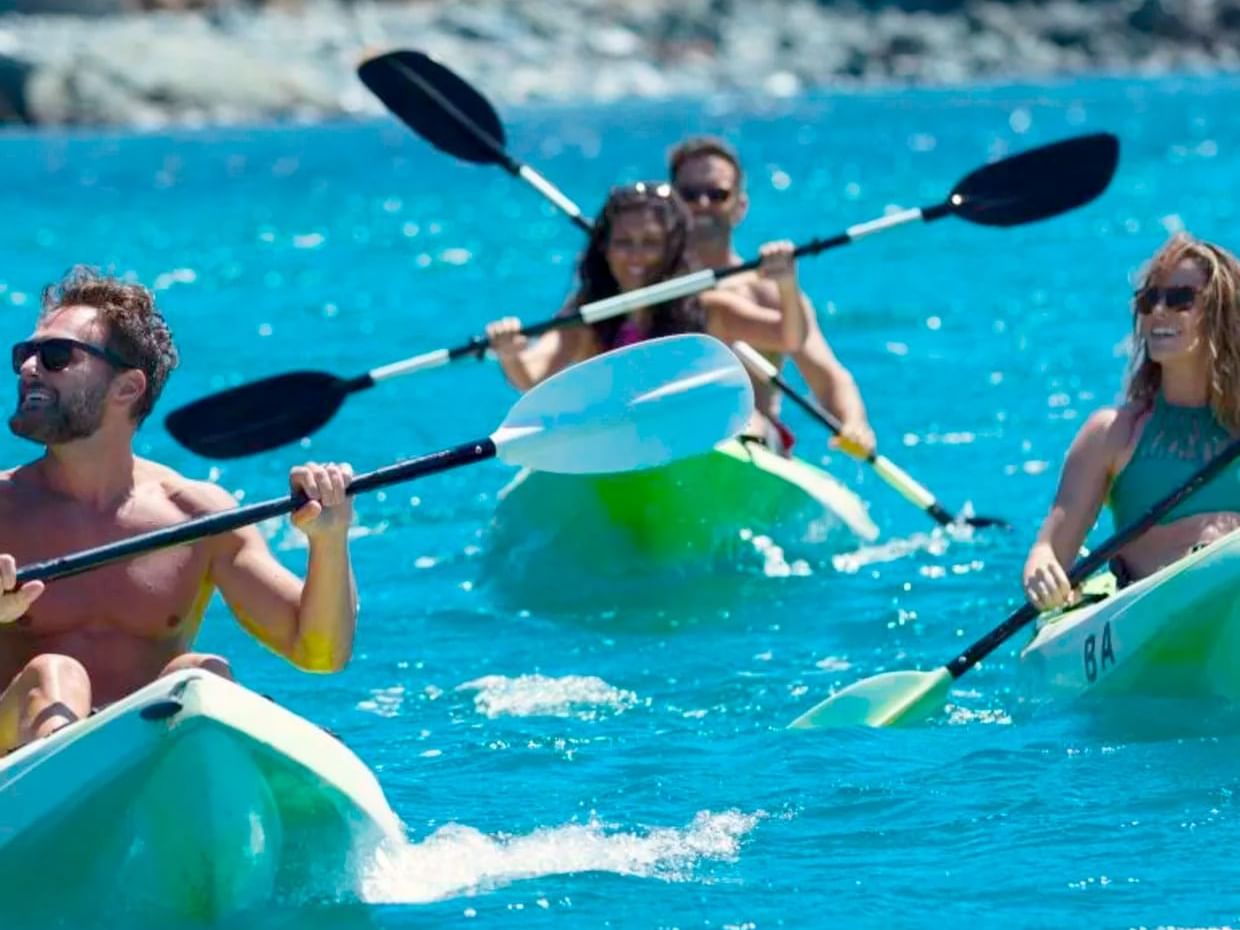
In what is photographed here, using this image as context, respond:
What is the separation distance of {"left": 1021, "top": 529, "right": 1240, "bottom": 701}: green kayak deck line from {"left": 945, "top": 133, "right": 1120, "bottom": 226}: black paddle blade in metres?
2.61

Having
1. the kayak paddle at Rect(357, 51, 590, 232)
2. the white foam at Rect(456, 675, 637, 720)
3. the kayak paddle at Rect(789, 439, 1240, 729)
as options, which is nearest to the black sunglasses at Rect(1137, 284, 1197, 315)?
the kayak paddle at Rect(789, 439, 1240, 729)

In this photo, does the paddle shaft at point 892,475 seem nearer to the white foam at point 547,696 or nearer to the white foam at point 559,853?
the white foam at point 547,696

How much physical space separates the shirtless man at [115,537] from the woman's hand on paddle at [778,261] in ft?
11.1

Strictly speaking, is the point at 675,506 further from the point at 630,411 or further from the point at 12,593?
the point at 12,593

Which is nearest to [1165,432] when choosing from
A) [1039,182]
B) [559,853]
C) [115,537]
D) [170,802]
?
[559,853]

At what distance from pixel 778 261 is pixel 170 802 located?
4.13 metres

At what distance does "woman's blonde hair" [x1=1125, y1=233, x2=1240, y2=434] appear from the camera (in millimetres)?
5824

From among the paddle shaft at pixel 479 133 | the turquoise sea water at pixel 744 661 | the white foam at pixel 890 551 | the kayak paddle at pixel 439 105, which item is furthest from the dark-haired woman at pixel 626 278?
the kayak paddle at pixel 439 105

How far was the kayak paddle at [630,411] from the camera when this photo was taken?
16.8 feet

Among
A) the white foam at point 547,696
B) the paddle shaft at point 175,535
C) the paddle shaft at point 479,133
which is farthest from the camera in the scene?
the paddle shaft at point 479,133

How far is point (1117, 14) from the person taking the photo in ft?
168

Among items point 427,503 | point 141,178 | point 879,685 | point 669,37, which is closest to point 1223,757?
point 879,685

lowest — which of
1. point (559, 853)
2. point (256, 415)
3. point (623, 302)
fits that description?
point (559, 853)

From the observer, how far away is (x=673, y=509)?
25.4 ft
